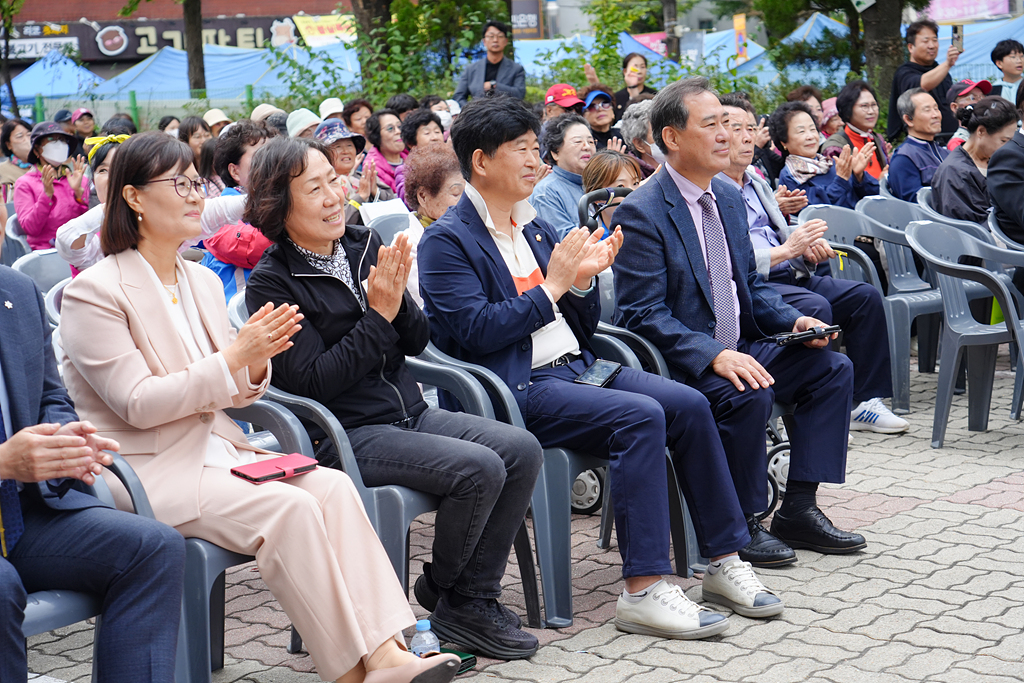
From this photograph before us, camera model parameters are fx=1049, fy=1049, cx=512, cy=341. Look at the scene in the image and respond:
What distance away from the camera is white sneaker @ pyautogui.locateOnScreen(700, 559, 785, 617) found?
3484 millimetres

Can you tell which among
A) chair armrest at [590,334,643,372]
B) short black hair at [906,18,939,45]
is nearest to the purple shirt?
chair armrest at [590,334,643,372]

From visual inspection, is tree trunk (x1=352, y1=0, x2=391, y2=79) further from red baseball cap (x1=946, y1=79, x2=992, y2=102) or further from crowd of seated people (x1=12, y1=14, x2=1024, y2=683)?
crowd of seated people (x1=12, y1=14, x2=1024, y2=683)

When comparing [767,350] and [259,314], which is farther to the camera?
[767,350]

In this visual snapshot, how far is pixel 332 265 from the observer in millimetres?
3311

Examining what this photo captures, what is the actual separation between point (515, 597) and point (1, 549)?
1879 millimetres

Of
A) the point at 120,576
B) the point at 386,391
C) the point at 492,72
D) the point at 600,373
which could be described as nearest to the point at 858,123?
the point at 492,72

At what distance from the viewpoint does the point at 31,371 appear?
2553mm

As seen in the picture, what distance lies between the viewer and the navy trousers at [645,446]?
3373 mm

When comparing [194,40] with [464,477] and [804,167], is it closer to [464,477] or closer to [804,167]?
[804,167]

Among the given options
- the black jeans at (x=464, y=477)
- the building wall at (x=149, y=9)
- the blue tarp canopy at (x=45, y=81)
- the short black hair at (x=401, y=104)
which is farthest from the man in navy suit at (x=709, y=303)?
the building wall at (x=149, y=9)

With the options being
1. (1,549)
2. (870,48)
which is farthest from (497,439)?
(870,48)

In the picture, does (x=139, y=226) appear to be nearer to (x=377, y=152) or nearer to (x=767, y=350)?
(x=767, y=350)

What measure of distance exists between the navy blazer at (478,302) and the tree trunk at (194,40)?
1642 centimetres

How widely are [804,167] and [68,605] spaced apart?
5829 millimetres
